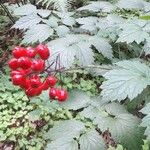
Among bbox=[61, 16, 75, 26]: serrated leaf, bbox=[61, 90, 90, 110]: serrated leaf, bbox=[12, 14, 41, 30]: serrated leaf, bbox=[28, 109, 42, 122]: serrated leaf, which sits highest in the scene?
bbox=[12, 14, 41, 30]: serrated leaf

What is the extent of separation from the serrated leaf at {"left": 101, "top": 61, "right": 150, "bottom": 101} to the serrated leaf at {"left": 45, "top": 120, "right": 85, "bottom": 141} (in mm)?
238

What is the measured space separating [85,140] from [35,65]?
1.62 ft

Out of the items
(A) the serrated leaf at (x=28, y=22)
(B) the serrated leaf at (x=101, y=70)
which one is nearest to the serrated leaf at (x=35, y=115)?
(A) the serrated leaf at (x=28, y=22)

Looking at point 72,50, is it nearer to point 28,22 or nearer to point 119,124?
point 28,22

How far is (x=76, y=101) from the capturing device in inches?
79.9

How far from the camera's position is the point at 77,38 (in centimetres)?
230

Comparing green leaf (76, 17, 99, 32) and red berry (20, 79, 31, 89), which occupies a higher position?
red berry (20, 79, 31, 89)

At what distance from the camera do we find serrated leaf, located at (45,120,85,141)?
1903 mm

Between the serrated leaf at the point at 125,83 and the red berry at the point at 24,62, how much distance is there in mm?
417

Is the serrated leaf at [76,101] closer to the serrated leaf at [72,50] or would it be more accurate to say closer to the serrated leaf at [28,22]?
the serrated leaf at [72,50]

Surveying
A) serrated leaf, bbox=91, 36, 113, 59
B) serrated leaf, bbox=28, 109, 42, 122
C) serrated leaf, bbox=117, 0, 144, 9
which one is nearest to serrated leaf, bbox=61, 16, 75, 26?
serrated leaf, bbox=91, 36, 113, 59

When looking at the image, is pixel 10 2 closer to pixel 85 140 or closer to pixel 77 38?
pixel 77 38

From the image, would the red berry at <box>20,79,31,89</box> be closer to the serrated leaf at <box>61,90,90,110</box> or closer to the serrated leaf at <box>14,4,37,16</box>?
the serrated leaf at <box>61,90,90,110</box>

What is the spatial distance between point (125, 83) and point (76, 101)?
0.33 m
